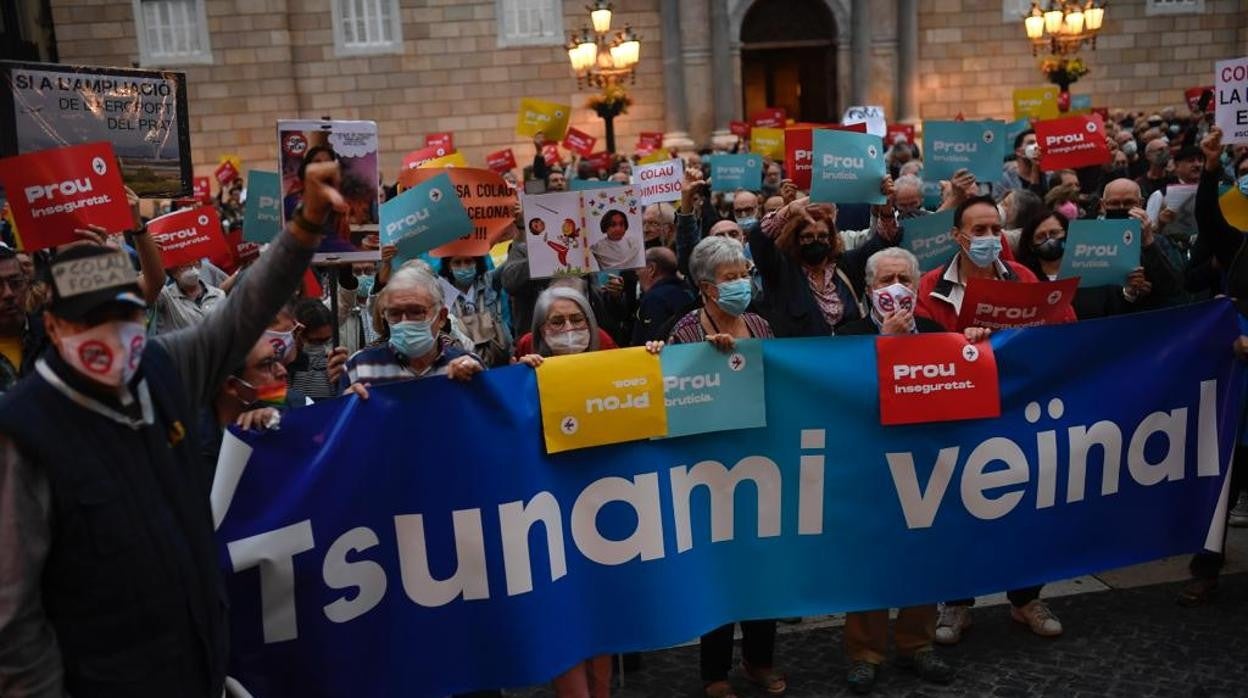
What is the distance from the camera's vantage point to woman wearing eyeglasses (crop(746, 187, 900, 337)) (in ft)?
16.8

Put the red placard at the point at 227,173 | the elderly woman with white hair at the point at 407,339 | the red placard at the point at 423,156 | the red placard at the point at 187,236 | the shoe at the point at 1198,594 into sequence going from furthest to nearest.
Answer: the red placard at the point at 227,173, the red placard at the point at 423,156, the red placard at the point at 187,236, the shoe at the point at 1198,594, the elderly woman with white hair at the point at 407,339

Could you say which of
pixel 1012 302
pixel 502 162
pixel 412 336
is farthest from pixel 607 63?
pixel 412 336

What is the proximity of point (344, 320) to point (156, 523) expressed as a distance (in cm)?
410

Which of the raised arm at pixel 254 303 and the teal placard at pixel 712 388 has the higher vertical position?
the raised arm at pixel 254 303

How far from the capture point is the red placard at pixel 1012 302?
14.7ft

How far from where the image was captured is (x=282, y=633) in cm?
366

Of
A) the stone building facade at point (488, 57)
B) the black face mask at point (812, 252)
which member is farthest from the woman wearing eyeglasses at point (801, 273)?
the stone building facade at point (488, 57)

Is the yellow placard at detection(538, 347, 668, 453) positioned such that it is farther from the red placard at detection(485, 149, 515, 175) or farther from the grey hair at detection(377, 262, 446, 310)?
the red placard at detection(485, 149, 515, 175)

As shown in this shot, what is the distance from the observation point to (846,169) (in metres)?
6.59

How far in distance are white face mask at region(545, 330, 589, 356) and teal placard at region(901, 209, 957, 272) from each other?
3.24 meters

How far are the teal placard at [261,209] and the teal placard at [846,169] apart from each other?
3525mm

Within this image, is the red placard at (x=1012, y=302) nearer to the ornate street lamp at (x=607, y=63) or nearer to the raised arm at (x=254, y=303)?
the raised arm at (x=254, y=303)

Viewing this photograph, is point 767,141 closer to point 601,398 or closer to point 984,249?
point 984,249

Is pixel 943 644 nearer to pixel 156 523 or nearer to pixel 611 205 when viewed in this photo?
pixel 611 205
